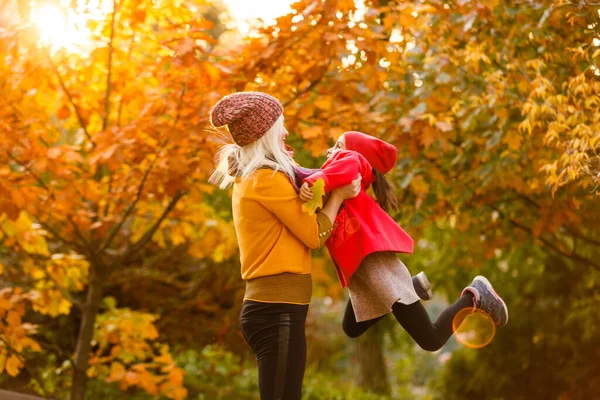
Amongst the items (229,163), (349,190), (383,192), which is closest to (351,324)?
(383,192)

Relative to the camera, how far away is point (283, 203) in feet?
9.25

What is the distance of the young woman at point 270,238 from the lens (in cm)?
283

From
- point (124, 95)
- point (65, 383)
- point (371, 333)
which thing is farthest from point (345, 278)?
point (371, 333)

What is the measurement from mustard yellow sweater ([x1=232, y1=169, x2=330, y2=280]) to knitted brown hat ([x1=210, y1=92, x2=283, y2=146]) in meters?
0.15

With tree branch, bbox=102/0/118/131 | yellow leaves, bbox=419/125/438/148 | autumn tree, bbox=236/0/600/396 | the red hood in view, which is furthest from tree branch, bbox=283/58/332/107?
the red hood

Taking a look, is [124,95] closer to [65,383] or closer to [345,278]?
[345,278]

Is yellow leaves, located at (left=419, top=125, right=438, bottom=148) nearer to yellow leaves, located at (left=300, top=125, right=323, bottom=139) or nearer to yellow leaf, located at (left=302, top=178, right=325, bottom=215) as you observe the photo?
yellow leaves, located at (left=300, top=125, right=323, bottom=139)

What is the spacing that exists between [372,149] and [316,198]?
1.79ft

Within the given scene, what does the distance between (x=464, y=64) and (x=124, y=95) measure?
2489 millimetres

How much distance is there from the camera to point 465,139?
6.08 meters

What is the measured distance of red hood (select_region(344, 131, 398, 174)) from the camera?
322 centimetres

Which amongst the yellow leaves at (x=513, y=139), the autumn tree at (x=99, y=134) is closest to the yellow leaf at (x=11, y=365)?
the autumn tree at (x=99, y=134)

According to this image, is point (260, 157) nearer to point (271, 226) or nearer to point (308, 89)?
point (271, 226)

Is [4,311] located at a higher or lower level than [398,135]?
lower
